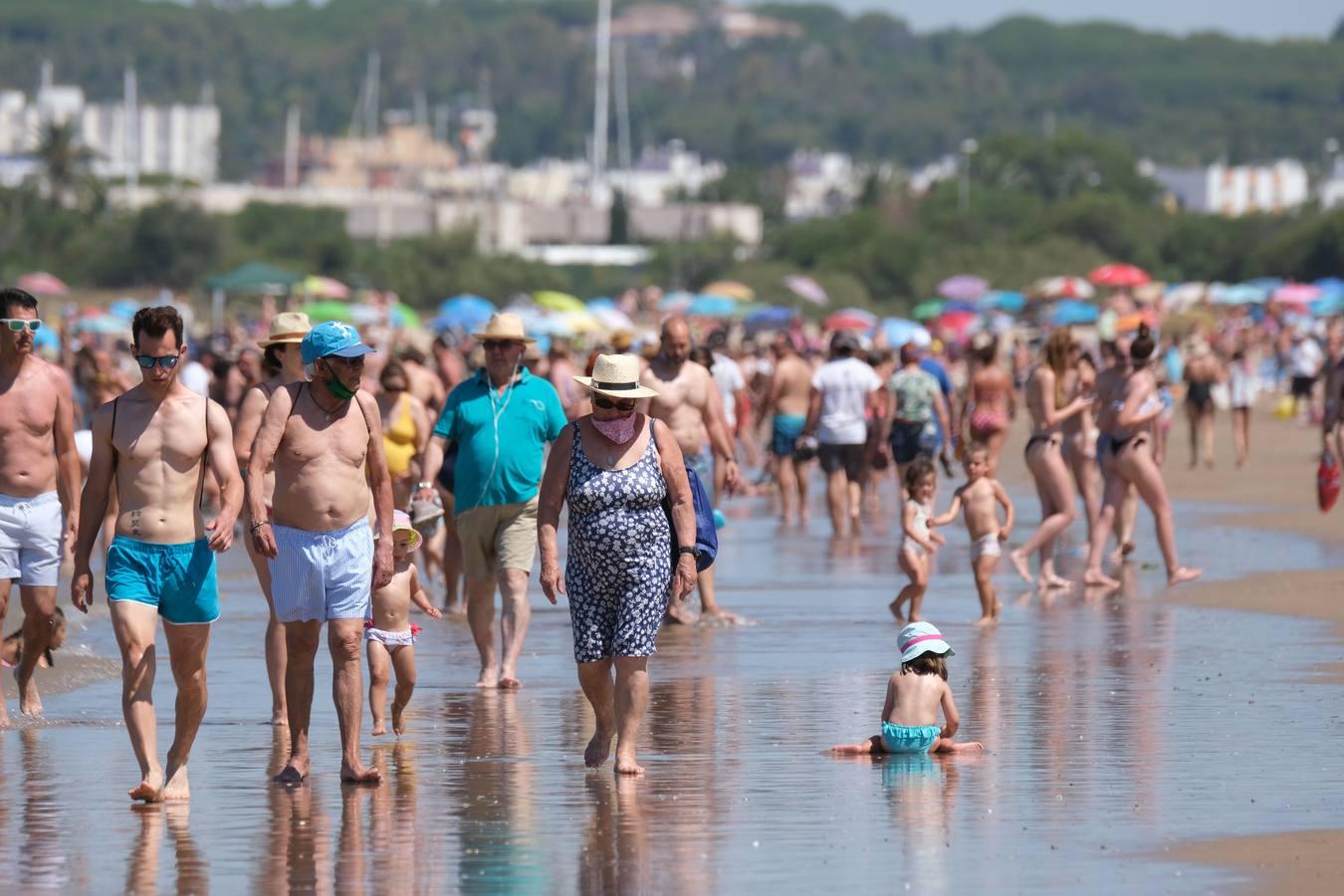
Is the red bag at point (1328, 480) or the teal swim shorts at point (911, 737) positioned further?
the red bag at point (1328, 480)

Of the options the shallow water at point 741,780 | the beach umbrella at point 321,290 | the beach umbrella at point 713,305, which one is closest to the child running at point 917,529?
the shallow water at point 741,780

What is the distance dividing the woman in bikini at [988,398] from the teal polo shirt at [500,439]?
6313 mm

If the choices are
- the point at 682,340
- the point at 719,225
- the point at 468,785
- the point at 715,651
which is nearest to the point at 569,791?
the point at 468,785

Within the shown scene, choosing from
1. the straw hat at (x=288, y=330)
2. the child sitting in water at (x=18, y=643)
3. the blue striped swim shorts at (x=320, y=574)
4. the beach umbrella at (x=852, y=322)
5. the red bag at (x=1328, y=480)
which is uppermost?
the beach umbrella at (x=852, y=322)

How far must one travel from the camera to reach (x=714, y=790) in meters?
8.68

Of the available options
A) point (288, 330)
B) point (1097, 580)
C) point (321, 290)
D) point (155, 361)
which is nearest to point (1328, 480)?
point (1097, 580)

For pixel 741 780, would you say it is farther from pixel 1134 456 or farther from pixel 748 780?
pixel 1134 456

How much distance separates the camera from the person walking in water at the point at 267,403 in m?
9.46

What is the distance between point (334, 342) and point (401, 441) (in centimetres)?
648

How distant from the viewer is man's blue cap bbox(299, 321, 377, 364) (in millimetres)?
8523

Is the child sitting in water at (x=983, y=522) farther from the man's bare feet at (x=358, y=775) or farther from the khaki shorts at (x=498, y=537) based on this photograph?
the man's bare feet at (x=358, y=775)

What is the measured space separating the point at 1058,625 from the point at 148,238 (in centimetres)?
9755

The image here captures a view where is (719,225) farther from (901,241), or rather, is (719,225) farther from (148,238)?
(148,238)

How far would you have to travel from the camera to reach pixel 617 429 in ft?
29.1
